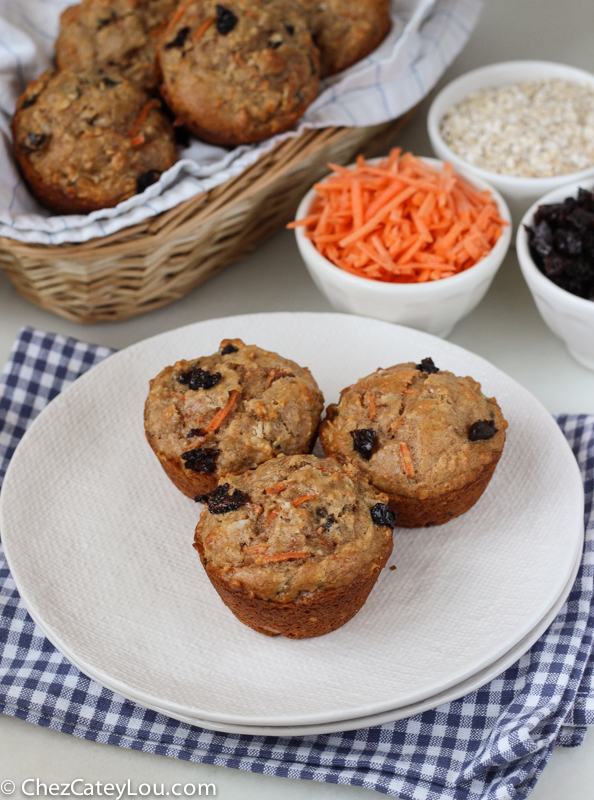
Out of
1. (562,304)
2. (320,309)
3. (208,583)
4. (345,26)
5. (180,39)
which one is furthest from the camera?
(320,309)

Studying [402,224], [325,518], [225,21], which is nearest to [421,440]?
[325,518]

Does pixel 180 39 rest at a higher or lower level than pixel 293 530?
higher

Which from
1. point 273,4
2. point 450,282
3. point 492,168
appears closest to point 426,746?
point 450,282

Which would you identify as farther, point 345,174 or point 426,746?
point 345,174

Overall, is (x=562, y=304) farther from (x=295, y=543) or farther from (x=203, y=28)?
(x=203, y=28)

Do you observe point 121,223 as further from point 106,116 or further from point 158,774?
point 158,774
